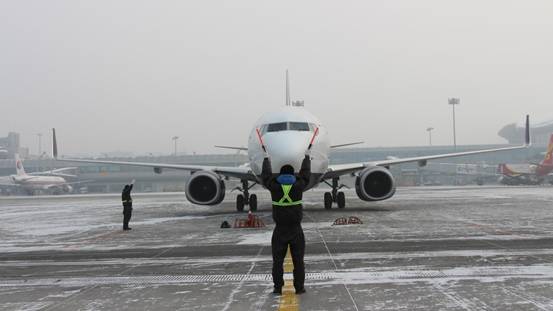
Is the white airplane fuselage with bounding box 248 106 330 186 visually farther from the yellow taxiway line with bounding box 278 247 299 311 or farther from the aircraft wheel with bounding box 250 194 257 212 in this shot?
the yellow taxiway line with bounding box 278 247 299 311

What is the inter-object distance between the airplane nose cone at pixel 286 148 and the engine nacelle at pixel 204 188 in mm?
4017

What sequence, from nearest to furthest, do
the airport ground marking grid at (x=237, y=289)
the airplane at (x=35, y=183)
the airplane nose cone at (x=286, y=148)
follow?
the airport ground marking grid at (x=237, y=289)
the airplane nose cone at (x=286, y=148)
the airplane at (x=35, y=183)

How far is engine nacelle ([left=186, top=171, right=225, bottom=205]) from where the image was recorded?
20625 mm

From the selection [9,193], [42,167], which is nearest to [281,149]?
[9,193]

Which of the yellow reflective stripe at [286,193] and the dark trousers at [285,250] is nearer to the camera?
the dark trousers at [285,250]

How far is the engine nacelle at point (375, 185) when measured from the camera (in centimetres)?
2091

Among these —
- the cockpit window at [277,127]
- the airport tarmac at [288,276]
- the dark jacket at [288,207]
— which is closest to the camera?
the airport tarmac at [288,276]

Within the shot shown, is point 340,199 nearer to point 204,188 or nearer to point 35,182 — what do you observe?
point 204,188

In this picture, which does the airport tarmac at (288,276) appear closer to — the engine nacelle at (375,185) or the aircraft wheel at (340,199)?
the engine nacelle at (375,185)

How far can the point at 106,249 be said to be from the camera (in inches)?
458

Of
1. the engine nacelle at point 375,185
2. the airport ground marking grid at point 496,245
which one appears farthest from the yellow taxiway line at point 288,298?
the engine nacelle at point 375,185

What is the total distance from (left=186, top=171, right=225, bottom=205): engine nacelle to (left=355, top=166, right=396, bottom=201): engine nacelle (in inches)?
210

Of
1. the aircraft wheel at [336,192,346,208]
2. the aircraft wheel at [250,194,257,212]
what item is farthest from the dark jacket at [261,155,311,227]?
the aircraft wheel at [336,192,346,208]

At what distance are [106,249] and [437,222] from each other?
956cm
